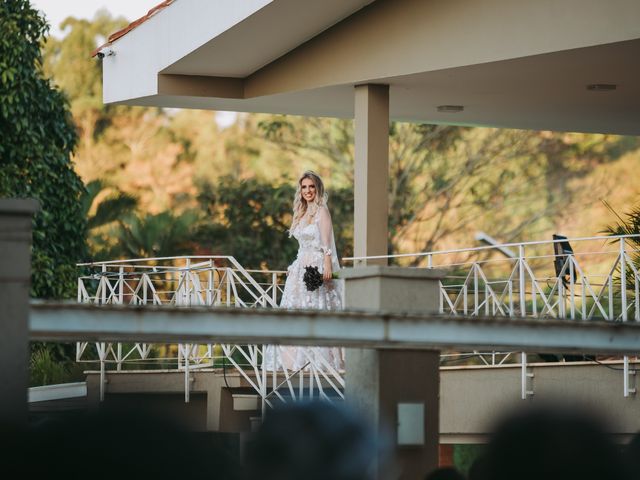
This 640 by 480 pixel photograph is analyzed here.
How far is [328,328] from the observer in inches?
371

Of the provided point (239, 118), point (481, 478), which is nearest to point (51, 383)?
point (481, 478)

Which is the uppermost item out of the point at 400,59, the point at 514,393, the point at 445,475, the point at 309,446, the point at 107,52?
the point at 107,52

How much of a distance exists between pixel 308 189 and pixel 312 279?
3.16 feet

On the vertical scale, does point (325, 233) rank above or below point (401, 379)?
above

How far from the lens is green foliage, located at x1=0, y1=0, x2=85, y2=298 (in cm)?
2227

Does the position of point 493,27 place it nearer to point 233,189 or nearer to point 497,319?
point 497,319

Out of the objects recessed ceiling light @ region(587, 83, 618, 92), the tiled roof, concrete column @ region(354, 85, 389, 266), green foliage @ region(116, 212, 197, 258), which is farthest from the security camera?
green foliage @ region(116, 212, 197, 258)

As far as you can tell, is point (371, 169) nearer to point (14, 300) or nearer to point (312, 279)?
point (312, 279)

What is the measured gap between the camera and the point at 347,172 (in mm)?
33594

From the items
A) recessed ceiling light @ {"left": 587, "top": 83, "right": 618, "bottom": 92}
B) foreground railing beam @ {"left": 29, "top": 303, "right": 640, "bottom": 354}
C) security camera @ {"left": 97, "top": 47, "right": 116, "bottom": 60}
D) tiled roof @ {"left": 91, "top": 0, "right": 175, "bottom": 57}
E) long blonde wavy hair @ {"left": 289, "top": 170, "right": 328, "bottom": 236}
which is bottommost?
foreground railing beam @ {"left": 29, "top": 303, "right": 640, "bottom": 354}

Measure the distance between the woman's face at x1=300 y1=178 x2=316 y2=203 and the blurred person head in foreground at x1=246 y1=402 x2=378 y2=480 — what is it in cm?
785

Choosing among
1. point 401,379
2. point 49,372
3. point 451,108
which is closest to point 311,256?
point 451,108

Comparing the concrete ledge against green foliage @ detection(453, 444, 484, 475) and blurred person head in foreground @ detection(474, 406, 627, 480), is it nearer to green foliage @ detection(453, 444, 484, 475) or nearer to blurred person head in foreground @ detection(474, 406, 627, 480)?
blurred person head in foreground @ detection(474, 406, 627, 480)

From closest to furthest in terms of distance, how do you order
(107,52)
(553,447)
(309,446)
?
1. (553,447)
2. (309,446)
3. (107,52)
